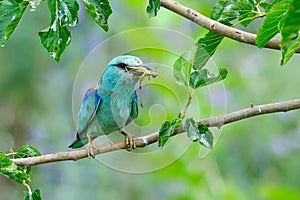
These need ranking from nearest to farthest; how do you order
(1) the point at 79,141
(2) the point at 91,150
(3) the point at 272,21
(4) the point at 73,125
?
(3) the point at 272,21, (2) the point at 91,150, (1) the point at 79,141, (4) the point at 73,125

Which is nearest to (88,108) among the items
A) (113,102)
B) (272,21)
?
(113,102)

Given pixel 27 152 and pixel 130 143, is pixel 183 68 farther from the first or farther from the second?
pixel 27 152

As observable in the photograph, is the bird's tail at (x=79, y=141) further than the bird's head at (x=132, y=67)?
Yes

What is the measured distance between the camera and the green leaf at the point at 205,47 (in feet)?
2.91

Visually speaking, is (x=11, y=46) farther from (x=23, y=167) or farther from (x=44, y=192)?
(x=23, y=167)

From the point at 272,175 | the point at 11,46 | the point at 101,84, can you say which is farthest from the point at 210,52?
the point at 11,46

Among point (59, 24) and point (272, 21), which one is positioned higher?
point (59, 24)

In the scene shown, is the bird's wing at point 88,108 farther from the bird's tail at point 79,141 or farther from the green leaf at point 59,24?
the green leaf at point 59,24

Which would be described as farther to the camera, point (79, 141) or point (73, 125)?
point (73, 125)

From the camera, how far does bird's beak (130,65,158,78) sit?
2.80 ft

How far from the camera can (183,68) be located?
89cm

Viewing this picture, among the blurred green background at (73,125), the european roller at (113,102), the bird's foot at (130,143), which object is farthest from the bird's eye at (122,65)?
the blurred green background at (73,125)

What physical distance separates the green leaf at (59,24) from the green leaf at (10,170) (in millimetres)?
140

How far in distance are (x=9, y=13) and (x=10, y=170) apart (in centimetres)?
19
